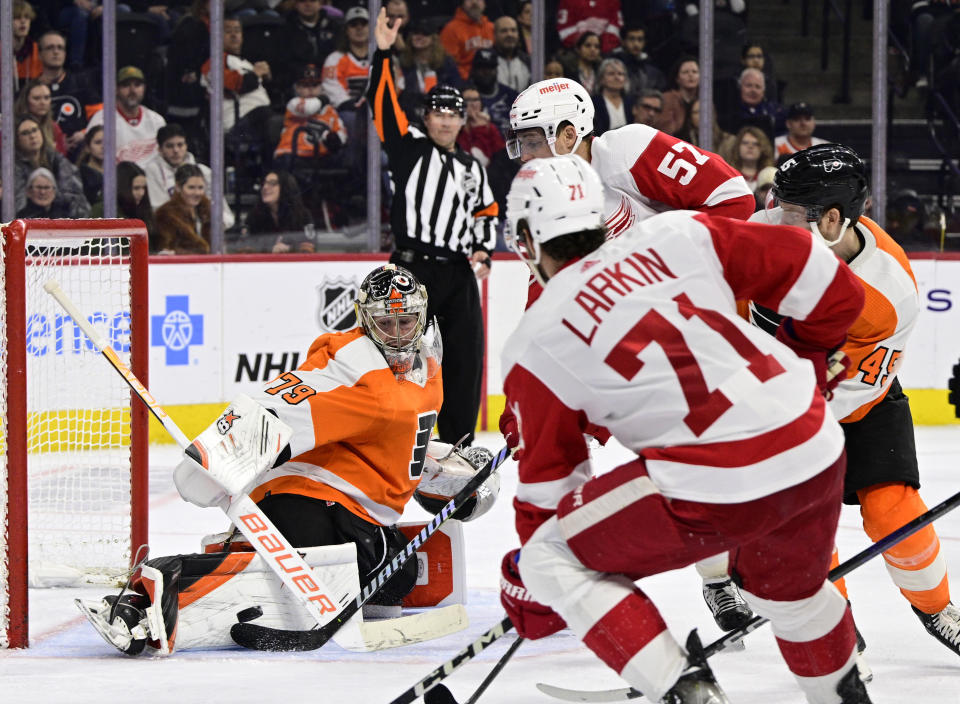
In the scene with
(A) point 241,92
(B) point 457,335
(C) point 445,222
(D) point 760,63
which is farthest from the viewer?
(D) point 760,63

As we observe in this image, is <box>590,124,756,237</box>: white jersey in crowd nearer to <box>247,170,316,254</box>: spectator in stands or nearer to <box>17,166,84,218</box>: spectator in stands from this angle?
<box>247,170,316,254</box>: spectator in stands

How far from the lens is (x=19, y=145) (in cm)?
559

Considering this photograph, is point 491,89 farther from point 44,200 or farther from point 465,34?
point 44,200

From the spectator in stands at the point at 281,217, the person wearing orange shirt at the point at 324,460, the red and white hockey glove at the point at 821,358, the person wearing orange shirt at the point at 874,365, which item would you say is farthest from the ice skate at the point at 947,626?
the spectator in stands at the point at 281,217

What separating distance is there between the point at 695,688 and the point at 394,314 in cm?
133

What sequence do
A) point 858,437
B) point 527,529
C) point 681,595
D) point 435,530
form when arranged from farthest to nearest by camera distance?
point 681,595
point 435,530
point 858,437
point 527,529

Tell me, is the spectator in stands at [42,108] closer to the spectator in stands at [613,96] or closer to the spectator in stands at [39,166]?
the spectator in stands at [39,166]

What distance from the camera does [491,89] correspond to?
6.28 metres

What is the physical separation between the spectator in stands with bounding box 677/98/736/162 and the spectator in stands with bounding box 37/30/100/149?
8.08ft

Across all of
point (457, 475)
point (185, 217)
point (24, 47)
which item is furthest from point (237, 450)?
point (24, 47)

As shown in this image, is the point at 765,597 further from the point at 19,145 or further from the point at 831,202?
the point at 19,145

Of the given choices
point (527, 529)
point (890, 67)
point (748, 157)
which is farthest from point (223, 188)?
point (527, 529)

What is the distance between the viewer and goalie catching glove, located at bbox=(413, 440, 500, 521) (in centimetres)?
333

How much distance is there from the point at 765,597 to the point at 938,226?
4645mm
